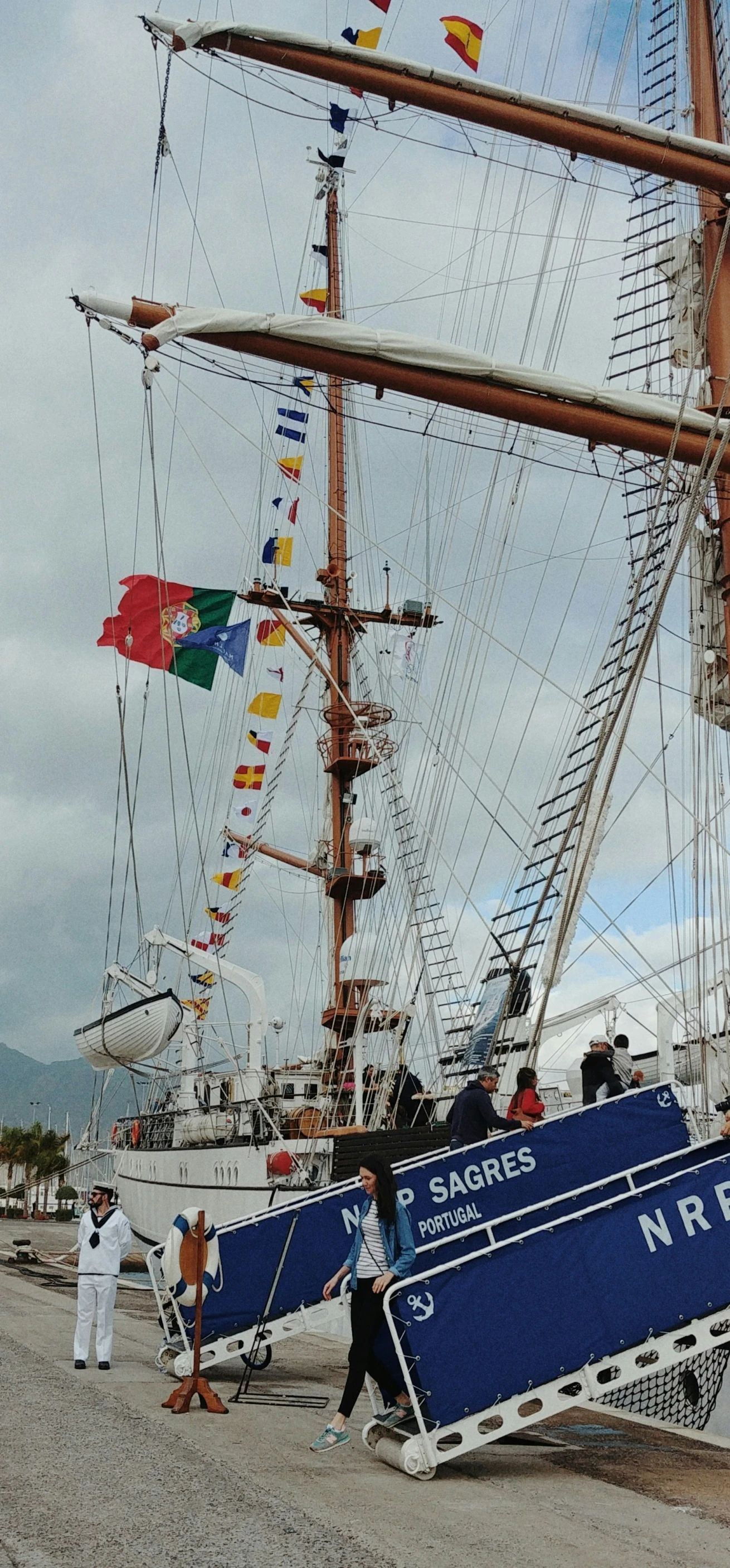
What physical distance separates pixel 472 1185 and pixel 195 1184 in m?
16.5

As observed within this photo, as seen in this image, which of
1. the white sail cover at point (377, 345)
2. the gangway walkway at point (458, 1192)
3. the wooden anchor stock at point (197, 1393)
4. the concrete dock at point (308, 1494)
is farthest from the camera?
the white sail cover at point (377, 345)

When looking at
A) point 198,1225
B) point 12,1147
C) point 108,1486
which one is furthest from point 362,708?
point 12,1147

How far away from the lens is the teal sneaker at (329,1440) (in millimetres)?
6285

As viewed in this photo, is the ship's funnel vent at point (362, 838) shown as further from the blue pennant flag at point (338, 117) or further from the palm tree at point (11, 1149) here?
the palm tree at point (11, 1149)

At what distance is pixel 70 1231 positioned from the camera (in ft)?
117

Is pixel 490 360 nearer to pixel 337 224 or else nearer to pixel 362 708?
pixel 362 708

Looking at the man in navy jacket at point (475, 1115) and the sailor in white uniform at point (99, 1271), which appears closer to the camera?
the sailor in white uniform at point (99, 1271)

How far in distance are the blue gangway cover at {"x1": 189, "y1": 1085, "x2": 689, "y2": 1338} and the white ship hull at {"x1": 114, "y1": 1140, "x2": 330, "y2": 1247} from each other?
6.83 meters

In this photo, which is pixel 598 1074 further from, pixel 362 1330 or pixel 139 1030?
pixel 139 1030

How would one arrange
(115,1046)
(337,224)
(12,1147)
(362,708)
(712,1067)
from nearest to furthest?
(712,1067) → (115,1046) → (362,708) → (337,224) → (12,1147)

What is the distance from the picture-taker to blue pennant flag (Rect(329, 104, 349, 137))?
19781mm

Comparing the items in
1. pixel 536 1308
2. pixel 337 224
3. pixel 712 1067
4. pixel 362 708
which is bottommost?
pixel 536 1308

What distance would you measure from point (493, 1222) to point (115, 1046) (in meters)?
20.7

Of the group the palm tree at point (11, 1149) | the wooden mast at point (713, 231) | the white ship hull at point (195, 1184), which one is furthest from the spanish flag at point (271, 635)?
the palm tree at point (11, 1149)
